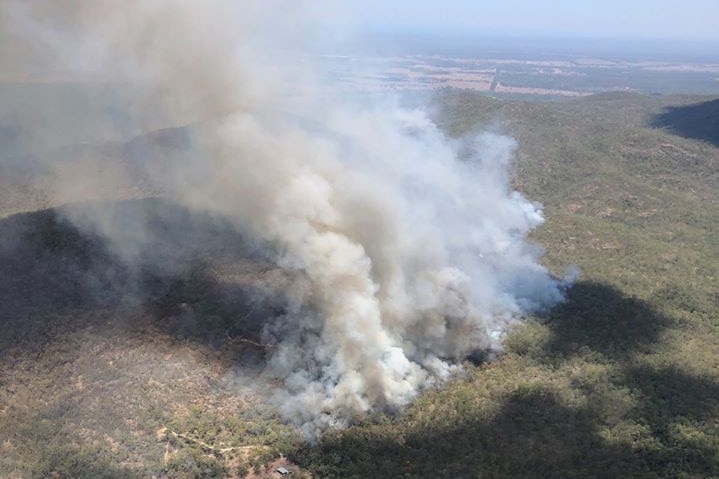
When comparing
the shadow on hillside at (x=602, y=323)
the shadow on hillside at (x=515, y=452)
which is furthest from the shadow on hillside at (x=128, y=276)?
the shadow on hillside at (x=602, y=323)

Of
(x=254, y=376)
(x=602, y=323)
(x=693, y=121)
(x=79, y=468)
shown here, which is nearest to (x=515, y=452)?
(x=254, y=376)

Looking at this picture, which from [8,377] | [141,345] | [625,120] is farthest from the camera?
[625,120]

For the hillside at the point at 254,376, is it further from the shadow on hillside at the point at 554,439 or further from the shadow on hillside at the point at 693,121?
the shadow on hillside at the point at 693,121

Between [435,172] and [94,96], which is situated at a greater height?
[94,96]

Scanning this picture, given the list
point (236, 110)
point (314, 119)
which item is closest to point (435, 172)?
point (314, 119)

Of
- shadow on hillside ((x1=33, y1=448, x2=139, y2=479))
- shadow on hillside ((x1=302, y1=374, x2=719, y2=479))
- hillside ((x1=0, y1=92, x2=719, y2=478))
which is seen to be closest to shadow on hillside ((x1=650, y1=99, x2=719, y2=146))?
hillside ((x1=0, y1=92, x2=719, y2=478))

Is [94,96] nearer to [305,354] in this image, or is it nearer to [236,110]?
[236,110]
